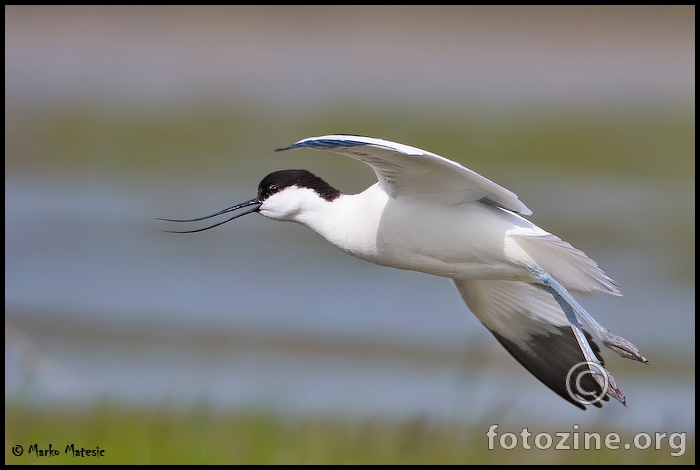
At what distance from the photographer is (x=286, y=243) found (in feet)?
40.6

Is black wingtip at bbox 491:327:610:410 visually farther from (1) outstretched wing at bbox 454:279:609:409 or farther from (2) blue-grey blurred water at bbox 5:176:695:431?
(2) blue-grey blurred water at bbox 5:176:695:431

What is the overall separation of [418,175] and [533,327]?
159cm

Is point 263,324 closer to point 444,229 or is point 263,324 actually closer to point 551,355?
point 551,355

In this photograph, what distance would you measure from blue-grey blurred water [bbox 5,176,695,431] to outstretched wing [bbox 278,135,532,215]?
1656 mm

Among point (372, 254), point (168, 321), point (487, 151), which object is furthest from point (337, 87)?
point (372, 254)

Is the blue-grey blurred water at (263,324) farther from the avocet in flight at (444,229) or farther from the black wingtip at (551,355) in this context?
the avocet in flight at (444,229)

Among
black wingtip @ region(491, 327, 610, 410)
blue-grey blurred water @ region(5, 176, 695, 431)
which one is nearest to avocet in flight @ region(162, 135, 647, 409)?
black wingtip @ region(491, 327, 610, 410)

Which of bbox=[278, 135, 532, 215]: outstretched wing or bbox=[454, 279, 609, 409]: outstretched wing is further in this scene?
bbox=[454, 279, 609, 409]: outstretched wing

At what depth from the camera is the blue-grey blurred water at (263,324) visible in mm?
8117

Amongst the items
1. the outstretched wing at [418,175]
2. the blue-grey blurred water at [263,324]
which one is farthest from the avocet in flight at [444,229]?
the blue-grey blurred water at [263,324]

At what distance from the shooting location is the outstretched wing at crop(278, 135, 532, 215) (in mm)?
4184

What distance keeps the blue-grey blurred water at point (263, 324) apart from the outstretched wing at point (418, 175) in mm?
1656

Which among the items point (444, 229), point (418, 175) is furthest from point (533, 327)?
point (418, 175)

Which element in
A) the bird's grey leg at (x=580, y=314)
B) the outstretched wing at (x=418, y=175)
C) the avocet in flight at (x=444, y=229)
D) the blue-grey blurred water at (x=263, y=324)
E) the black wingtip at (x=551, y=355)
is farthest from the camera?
the blue-grey blurred water at (x=263, y=324)
